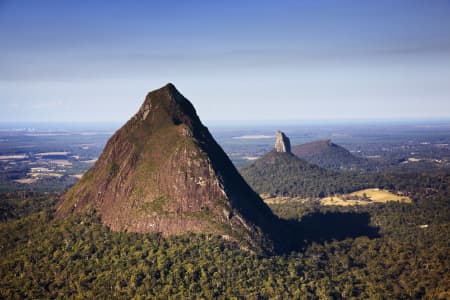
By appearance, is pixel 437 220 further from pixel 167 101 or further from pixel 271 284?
pixel 167 101

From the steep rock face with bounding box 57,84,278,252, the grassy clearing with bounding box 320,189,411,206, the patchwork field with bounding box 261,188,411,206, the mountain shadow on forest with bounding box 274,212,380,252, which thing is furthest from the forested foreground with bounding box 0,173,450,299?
the patchwork field with bounding box 261,188,411,206

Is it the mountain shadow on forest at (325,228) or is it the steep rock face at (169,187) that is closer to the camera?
the steep rock face at (169,187)

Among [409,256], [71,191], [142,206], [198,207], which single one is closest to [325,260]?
[409,256]

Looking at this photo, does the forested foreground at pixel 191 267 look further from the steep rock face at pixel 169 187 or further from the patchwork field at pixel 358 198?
the patchwork field at pixel 358 198

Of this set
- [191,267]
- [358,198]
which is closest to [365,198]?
[358,198]

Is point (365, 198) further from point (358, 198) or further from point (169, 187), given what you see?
point (169, 187)

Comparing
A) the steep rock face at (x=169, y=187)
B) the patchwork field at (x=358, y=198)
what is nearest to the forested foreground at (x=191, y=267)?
the steep rock face at (x=169, y=187)
